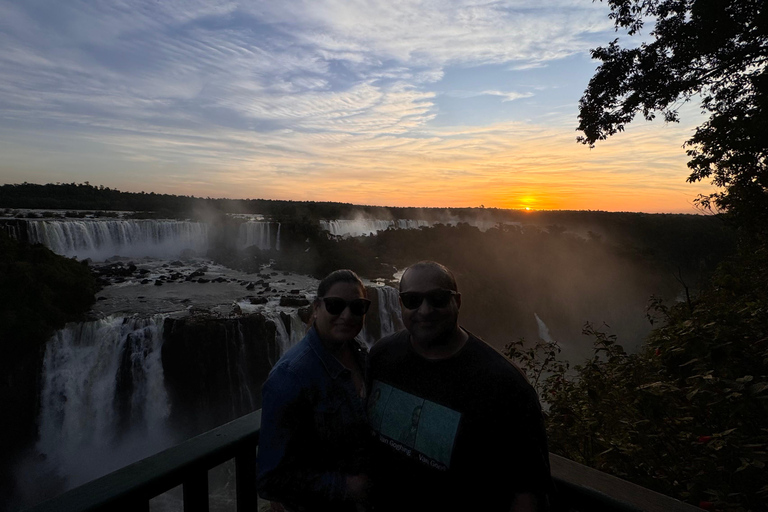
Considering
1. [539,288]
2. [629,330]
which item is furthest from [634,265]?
[539,288]

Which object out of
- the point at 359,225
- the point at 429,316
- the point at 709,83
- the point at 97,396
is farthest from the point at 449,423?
the point at 359,225

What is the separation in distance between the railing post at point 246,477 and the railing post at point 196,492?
15 cm

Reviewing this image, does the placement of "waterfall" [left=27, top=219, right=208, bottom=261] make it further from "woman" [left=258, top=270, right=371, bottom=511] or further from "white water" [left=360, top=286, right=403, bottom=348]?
"woman" [left=258, top=270, right=371, bottom=511]

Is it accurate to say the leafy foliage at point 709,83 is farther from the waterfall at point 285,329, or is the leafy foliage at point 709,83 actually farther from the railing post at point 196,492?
the waterfall at point 285,329

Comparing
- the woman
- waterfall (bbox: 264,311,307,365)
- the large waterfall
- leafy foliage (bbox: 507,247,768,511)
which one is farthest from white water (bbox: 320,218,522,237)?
the woman

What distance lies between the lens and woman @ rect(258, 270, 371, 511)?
1.34 meters

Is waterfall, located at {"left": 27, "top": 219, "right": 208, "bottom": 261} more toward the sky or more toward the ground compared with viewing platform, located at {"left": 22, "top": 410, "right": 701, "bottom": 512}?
more toward the ground

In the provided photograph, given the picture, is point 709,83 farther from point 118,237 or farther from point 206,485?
point 118,237

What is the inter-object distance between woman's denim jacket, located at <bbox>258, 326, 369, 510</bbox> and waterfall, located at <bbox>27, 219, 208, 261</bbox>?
2866 cm

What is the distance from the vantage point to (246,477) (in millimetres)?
1586

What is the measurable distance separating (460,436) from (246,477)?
865mm

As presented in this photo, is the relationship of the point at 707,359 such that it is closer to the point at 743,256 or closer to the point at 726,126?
the point at 726,126

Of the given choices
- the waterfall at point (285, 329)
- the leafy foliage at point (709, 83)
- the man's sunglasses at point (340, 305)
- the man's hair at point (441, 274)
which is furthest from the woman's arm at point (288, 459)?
the waterfall at point (285, 329)

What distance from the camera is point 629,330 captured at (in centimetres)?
3838
